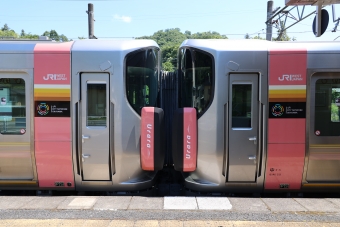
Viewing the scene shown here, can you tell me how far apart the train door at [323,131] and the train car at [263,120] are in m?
0.02

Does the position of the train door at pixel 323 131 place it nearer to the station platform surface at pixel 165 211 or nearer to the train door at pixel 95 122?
the station platform surface at pixel 165 211

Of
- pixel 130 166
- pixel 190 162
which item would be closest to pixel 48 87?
pixel 130 166

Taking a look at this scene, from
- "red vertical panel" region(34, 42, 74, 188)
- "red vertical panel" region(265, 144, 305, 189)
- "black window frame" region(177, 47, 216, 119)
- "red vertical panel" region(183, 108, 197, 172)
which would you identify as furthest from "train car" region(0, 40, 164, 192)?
"red vertical panel" region(265, 144, 305, 189)

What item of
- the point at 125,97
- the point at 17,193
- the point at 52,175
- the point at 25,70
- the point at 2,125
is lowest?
the point at 17,193

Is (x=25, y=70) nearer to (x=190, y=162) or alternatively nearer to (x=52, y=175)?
(x=52, y=175)

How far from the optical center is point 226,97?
5285mm

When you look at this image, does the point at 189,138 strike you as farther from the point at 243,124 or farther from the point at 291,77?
the point at 291,77

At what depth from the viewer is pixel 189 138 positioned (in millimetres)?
5363

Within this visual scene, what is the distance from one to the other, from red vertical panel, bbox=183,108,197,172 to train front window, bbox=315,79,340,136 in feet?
7.30

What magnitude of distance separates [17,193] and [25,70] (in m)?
2.44

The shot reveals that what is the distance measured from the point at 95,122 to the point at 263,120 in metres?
3.02

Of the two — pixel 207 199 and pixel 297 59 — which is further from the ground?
pixel 297 59

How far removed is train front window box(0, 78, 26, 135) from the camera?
5.43 metres

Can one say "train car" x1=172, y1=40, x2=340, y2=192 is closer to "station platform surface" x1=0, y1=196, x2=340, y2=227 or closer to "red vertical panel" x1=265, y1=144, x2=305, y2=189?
"red vertical panel" x1=265, y1=144, x2=305, y2=189
